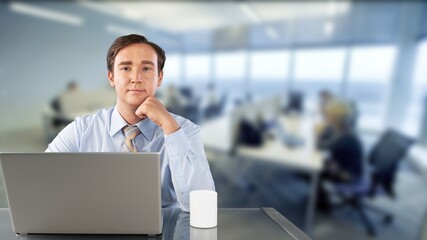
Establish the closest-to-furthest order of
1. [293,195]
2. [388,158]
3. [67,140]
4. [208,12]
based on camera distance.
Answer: [67,140], [388,158], [208,12], [293,195]

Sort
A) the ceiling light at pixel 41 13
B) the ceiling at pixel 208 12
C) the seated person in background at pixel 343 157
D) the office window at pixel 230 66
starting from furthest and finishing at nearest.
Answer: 1. the office window at pixel 230 66
2. the ceiling at pixel 208 12
3. the ceiling light at pixel 41 13
4. the seated person in background at pixel 343 157

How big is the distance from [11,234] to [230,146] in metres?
2.46

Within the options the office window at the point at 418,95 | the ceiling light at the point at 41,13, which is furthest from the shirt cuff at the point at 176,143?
the office window at the point at 418,95

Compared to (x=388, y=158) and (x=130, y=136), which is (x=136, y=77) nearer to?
(x=130, y=136)

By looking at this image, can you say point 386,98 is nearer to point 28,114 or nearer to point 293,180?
point 293,180

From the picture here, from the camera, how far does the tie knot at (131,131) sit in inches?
49.0

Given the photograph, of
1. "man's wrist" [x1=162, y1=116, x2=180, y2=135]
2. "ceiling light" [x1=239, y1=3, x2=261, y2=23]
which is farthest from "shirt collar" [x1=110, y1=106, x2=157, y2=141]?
"ceiling light" [x1=239, y1=3, x2=261, y2=23]

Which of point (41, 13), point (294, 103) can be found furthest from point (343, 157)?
point (41, 13)

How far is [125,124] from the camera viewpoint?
126 cm

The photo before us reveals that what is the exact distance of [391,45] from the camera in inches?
140

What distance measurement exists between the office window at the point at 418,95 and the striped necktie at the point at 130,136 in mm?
3608

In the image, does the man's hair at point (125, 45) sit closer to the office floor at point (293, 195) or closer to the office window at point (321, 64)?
the office floor at point (293, 195)

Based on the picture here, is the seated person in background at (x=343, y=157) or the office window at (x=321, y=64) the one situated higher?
the office window at (x=321, y=64)

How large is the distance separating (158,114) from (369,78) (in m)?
3.09
